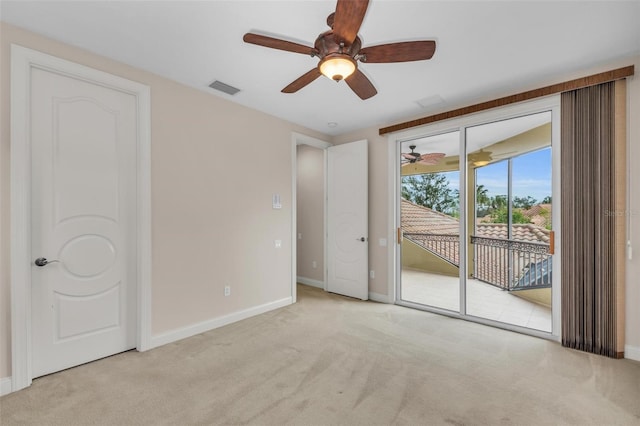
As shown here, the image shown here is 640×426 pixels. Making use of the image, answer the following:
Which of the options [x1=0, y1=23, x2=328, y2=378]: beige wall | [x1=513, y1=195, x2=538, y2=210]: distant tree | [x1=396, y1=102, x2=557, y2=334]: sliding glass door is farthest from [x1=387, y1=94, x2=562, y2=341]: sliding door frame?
[x1=0, y1=23, x2=328, y2=378]: beige wall

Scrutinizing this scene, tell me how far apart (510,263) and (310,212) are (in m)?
3.19

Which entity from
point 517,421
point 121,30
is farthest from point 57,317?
point 517,421

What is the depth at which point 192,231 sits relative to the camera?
3182mm

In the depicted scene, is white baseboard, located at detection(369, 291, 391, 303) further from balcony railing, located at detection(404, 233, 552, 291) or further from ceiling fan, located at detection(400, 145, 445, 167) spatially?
ceiling fan, located at detection(400, 145, 445, 167)

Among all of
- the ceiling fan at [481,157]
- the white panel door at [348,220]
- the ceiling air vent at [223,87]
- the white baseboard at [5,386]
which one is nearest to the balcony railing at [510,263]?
the ceiling fan at [481,157]

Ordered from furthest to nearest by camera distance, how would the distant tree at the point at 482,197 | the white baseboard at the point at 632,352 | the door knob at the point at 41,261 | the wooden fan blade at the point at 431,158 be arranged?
the wooden fan blade at the point at 431,158
the distant tree at the point at 482,197
the white baseboard at the point at 632,352
the door knob at the point at 41,261

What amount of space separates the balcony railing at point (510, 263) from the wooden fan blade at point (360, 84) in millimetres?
2465

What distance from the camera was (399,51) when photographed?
6.14 feet

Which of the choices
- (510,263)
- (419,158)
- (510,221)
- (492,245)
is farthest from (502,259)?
(419,158)

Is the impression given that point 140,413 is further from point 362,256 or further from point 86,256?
point 362,256

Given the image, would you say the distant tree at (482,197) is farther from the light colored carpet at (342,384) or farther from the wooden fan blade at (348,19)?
the wooden fan blade at (348,19)

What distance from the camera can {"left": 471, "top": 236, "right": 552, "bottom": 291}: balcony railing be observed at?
340 cm

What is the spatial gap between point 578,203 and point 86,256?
4.52 metres

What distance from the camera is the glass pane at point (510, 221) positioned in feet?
10.6
